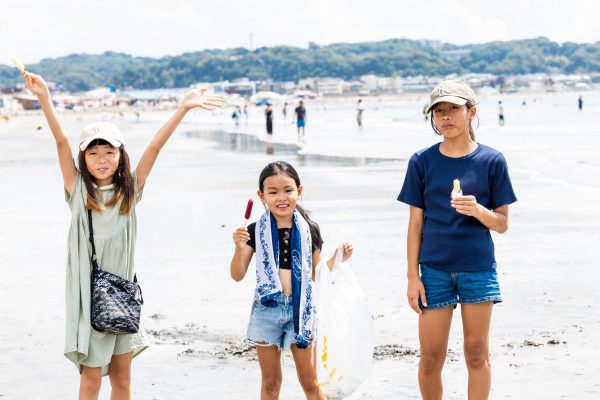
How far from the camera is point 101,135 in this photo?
4465 mm

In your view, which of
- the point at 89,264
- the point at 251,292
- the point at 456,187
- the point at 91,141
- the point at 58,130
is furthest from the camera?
the point at 251,292

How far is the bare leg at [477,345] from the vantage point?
447 centimetres

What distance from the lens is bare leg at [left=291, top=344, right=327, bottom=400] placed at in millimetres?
4523

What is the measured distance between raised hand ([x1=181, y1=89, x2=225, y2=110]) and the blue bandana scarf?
0.56 m

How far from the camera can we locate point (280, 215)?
15.0 ft

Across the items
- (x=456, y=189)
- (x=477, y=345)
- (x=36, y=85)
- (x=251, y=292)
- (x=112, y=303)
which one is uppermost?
(x=36, y=85)

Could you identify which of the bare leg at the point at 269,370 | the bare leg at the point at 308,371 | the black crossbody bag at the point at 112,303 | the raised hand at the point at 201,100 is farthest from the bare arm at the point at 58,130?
the bare leg at the point at 308,371

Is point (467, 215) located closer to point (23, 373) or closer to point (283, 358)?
point (283, 358)

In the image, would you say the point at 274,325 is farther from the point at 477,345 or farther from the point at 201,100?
the point at 201,100

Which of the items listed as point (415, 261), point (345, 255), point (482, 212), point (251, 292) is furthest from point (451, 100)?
point (251, 292)

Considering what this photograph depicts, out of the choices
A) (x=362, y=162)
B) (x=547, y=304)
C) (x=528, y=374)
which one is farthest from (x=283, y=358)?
(x=362, y=162)

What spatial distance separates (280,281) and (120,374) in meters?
0.81

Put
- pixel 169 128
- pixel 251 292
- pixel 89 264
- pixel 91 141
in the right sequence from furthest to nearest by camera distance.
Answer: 1. pixel 251 292
2. pixel 169 128
3. pixel 91 141
4. pixel 89 264

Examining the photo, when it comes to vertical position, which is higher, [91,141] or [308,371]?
[91,141]
